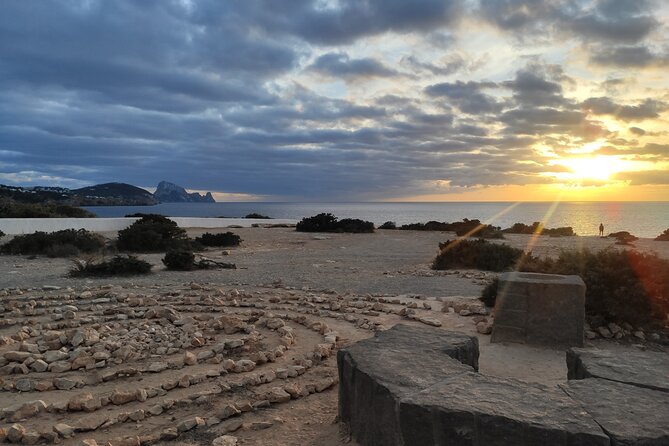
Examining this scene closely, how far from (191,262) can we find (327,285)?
4430 millimetres

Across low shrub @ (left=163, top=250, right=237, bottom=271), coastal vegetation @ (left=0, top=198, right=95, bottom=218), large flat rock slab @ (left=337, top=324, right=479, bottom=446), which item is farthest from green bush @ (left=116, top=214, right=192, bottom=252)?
large flat rock slab @ (left=337, top=324, right=479, bottom=446)

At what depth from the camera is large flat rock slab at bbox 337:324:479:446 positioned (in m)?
3.32

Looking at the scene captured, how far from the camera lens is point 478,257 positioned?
14.7 metres

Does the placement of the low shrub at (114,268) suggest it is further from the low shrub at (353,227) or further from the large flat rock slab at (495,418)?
the low shrub at (353,227)

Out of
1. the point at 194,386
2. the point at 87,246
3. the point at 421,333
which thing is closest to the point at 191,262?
the point at 87,246

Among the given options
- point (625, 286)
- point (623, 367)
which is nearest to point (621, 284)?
point (625, 286)

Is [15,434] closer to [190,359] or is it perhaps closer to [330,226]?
[190,359]

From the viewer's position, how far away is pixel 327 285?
1148 centimetres

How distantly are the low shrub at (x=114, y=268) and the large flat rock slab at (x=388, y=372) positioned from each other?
32.4 feet

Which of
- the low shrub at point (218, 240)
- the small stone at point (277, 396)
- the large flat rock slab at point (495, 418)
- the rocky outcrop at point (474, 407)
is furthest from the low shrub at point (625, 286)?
the low shrub at point (218, 240)

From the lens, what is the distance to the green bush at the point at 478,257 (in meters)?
14.2

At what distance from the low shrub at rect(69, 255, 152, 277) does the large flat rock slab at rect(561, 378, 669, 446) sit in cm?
1155

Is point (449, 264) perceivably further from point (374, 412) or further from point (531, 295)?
point (374, 412)

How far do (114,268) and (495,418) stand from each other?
1184 centimetres
